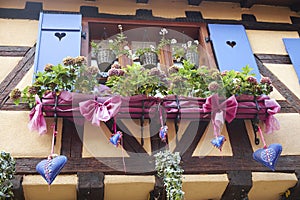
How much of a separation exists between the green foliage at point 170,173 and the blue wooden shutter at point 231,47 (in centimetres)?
146

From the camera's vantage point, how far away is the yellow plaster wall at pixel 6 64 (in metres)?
4.40

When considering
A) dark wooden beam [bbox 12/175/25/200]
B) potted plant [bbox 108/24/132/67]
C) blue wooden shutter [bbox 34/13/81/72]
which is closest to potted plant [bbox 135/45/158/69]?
potted plant [bbox 108/24/132/67]

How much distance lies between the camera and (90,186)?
3.60 meters

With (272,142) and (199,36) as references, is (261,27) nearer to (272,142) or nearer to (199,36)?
(199,36)

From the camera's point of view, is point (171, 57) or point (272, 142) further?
point (171, 57)

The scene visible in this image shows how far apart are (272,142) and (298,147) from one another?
23 cm

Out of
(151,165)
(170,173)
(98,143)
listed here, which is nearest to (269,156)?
(170,173)

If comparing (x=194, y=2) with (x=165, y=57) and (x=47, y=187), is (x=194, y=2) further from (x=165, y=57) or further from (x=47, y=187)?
(x=47, y=187)

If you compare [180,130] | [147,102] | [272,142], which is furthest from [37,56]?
[272,142]

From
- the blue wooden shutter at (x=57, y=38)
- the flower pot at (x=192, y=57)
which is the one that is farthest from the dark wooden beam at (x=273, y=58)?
the blue wooden shutter at (x=57, y=38)

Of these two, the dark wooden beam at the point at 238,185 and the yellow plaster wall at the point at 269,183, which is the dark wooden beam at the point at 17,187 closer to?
the dark wooden beam at the point at 238,185

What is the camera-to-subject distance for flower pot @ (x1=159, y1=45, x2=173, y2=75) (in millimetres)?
4941

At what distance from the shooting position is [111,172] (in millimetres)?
3691

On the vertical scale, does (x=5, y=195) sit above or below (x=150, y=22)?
below
